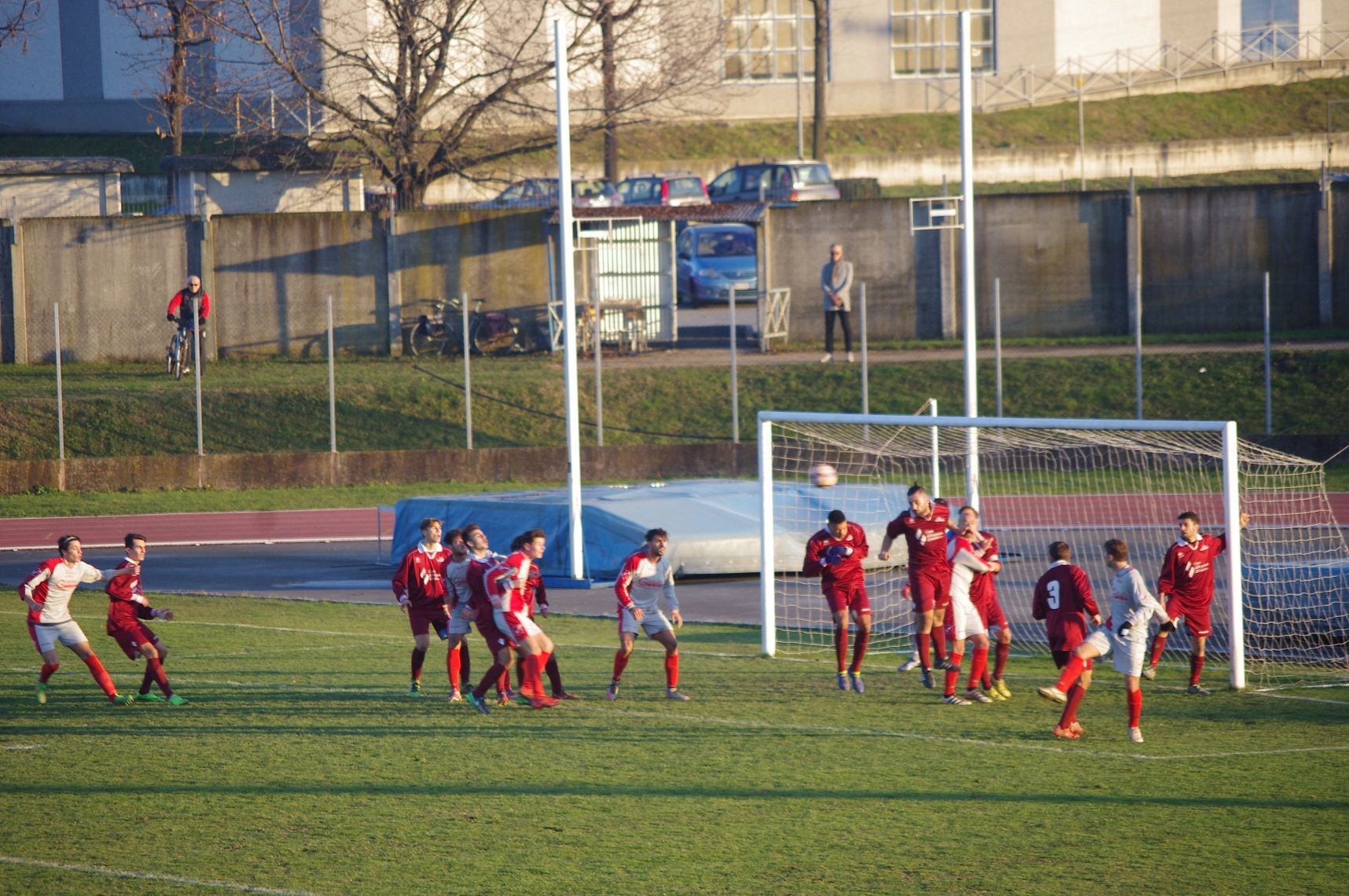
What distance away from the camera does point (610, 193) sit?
42156 millimetres

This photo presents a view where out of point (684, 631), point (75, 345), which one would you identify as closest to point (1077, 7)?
point (75, 345)

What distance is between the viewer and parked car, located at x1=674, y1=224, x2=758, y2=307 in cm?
3716

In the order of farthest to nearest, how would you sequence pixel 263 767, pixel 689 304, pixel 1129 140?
pixel 1129 140
pixel 689 304
pixel 263 767

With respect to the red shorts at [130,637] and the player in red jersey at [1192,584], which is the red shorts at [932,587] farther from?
the red shorts at [130,637]

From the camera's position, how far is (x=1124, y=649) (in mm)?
11617

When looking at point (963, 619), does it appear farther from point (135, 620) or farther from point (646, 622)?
point (135, 620)

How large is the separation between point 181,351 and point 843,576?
67.3 feet

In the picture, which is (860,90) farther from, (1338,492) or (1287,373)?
(1338,492)

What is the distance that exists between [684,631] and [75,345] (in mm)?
19349

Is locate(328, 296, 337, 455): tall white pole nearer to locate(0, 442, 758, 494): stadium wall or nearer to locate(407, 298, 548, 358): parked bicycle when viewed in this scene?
locate(0, 442, 758, 494): stadium wall

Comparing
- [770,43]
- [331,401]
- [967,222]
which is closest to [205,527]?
[331,401]

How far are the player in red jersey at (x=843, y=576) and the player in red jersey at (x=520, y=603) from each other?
2573 millimetres

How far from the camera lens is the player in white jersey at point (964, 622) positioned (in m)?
13.5

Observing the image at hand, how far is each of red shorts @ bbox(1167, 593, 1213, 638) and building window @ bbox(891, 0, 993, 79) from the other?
44.6 metres
